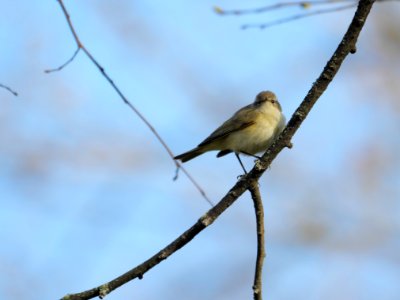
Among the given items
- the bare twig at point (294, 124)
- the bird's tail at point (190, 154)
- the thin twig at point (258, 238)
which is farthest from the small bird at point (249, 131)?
the bare twig at point (294, 124)

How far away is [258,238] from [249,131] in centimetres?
307

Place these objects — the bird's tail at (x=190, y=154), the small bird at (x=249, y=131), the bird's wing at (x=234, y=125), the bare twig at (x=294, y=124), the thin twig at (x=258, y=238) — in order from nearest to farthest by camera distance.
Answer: the bare twig at (x=294, y=124)
the thin twig at (x=258, y=238)
the small bird at (x=249, y=131)
the bird's wing at (x=234, y=125)
the bird's tail at (x=190, y=154)

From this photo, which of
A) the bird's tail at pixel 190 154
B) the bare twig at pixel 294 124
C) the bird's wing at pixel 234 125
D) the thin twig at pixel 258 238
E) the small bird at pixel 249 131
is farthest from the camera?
the bird's tail at pixel 190 154

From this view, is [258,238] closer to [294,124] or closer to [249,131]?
[294,124]

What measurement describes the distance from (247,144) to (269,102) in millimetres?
603

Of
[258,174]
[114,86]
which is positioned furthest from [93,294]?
[114,86]

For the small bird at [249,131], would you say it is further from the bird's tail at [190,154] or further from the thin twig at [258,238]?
the thin twig at [258,238]

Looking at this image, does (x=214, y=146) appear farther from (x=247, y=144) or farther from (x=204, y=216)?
(x=204, y=216)

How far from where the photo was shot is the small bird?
17.0ft

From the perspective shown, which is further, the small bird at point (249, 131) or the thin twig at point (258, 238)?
the small bird at point (249, 131)

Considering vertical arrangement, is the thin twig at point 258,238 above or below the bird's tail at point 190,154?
below

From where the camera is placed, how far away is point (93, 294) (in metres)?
2.05

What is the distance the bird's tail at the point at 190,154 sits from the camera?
18.5ft

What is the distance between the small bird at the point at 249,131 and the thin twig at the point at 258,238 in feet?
8.82
